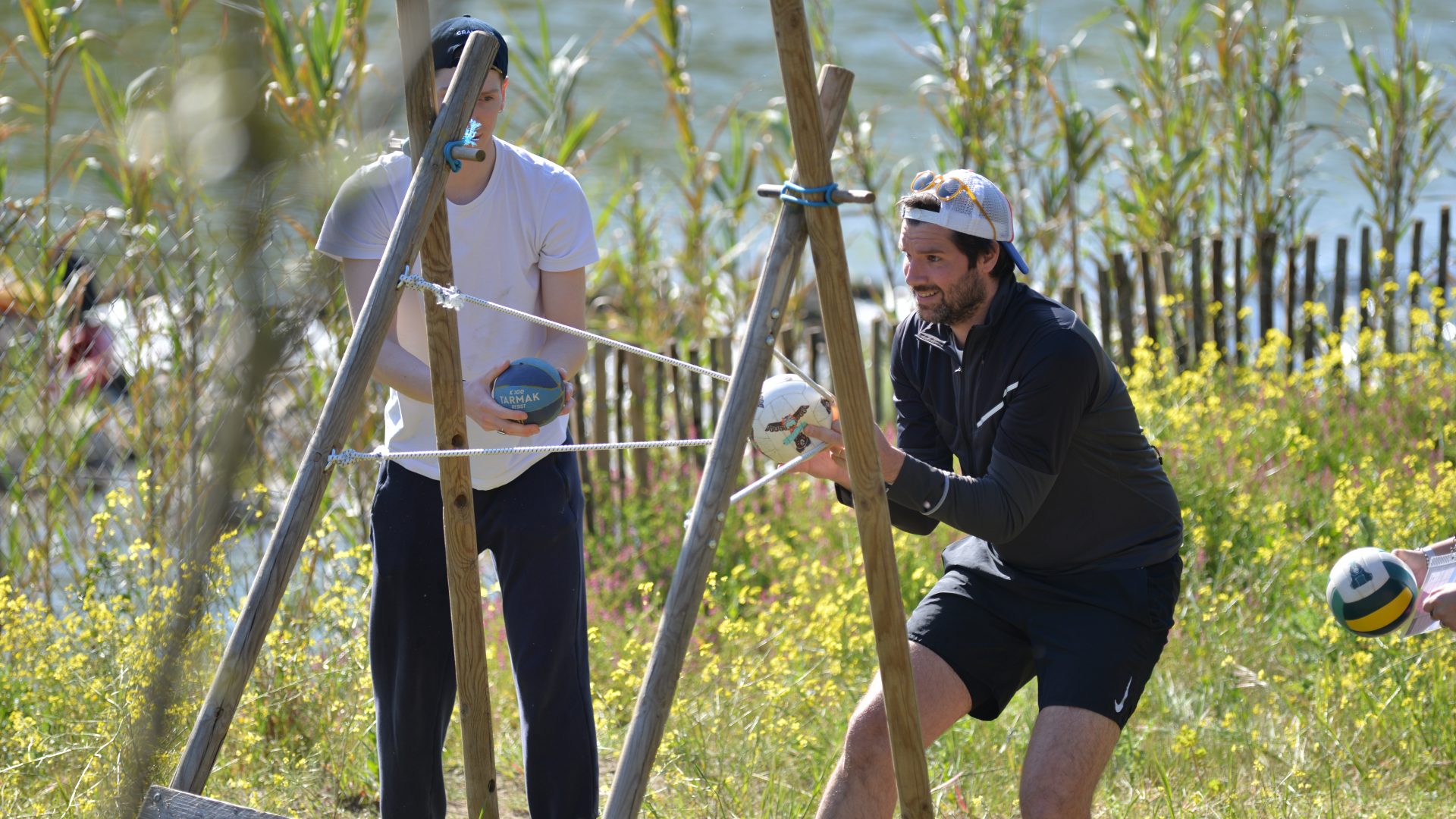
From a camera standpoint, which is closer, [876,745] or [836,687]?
[876,745]

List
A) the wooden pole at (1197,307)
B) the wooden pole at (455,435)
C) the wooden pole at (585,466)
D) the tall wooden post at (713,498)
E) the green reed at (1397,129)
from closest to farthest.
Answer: the tall wooden post at (713,498), the wooden pole at (455,435), the wooden pole at (585,466), the wooden pole at (1197,307), the green reed at (1397,129)

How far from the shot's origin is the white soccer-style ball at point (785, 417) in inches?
96.8

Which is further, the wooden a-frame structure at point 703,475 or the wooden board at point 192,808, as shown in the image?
the wooden board at point 192,808

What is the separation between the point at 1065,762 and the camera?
2496mm

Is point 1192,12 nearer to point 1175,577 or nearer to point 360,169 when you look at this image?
point 1175,577

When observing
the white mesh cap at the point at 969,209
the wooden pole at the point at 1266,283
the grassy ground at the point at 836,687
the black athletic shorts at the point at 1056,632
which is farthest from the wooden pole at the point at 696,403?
the white mesh cap at the point at 969,209

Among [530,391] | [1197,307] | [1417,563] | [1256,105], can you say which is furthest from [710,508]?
[1256,105]

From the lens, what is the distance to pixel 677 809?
10.9ft

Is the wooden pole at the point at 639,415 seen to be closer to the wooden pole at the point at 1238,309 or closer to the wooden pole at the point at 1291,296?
the wooden pole at the point at 1238,309

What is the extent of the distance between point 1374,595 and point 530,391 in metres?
1.69

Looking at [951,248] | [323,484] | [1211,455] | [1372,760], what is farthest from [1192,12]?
[323,484]

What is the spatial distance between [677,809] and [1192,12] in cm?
510

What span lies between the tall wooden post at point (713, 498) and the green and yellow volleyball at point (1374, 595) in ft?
4.42

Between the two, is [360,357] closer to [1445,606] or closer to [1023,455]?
[1023,455]
